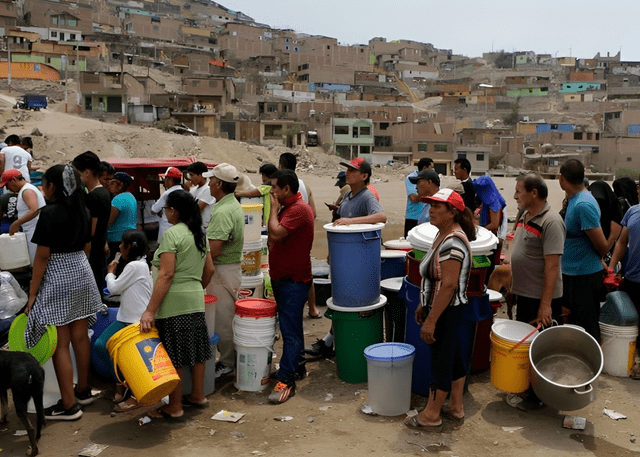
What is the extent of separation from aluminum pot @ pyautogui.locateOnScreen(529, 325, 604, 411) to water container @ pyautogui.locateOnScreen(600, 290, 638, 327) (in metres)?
0.83

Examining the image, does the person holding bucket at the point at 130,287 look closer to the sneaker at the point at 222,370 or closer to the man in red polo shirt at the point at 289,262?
the sneaker at the point at 222,370

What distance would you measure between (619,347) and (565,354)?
0.89 m

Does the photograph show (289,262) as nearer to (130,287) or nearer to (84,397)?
(130,287)

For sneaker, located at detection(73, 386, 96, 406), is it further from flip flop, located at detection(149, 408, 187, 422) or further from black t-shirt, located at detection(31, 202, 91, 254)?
black t-shirt, located at detection(31, 202, 91, 254)

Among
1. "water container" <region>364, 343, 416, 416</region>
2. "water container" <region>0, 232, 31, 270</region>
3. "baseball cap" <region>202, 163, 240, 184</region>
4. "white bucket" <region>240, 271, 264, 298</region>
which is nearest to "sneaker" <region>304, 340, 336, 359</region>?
"white bucket" <region>240, 271, 264, 298</region>

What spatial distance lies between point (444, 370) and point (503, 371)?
0.67 m

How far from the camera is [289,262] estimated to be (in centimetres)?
510

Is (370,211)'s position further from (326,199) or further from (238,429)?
(326,199)

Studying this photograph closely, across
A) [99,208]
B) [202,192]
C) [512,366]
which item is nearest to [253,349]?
[99,208]

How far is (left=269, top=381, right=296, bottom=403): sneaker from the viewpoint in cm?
495

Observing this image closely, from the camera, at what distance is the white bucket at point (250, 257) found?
647 centimetres

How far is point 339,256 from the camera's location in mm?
5191

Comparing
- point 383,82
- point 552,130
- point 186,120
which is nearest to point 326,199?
point 186,120

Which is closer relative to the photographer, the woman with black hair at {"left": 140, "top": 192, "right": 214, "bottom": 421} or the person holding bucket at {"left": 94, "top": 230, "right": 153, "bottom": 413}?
the woman with black hair at {"left": 140, "top": 192, "right": 214, "bottom": 421}
